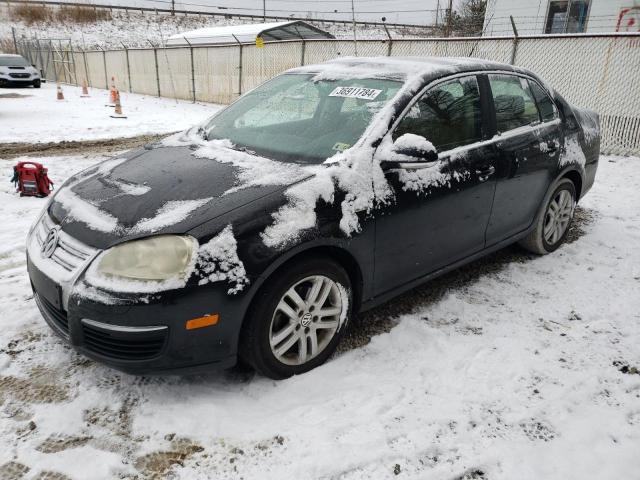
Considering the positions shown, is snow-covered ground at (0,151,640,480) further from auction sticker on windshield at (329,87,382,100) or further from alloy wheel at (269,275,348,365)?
auction sticker on windshield at (329,87,382,100)

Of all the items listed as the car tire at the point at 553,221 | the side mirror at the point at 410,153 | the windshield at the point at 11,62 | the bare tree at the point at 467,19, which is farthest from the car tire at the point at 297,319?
the bare tree at the point at 467,19

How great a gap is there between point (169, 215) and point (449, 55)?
975 centimetres

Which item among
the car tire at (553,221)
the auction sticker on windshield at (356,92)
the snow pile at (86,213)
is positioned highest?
the auction sticker on windshield at (356,92)

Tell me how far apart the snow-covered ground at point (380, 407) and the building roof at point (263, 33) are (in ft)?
61.7

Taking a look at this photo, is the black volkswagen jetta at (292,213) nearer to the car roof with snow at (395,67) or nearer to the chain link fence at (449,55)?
the car roof with snow at (395,67)

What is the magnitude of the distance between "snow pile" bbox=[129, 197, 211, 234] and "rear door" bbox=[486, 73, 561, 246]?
2155 mm

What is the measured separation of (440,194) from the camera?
303cm

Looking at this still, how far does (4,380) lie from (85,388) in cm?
46

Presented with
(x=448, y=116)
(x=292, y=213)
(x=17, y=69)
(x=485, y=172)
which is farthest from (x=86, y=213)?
(x=17, y=69)

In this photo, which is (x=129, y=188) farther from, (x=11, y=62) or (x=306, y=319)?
(x=11, y=62)

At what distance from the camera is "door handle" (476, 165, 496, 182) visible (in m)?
3.29

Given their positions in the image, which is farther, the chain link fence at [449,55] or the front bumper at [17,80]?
the front bumper at [17,80]

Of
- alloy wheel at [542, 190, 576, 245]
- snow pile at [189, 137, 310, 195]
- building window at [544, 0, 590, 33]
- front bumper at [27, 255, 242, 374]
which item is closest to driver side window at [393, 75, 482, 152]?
snow pile at [189, 137, 310, 195]

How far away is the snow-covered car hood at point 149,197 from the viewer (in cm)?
228
